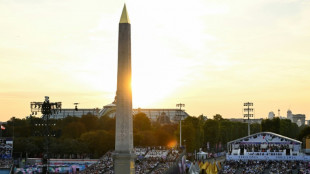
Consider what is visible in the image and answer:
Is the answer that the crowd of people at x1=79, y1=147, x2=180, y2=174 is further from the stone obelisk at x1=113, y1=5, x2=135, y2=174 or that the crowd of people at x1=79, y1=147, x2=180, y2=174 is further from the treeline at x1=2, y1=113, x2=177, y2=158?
the stone obelisk at x1=113, y1=5, x2=135, y2=174

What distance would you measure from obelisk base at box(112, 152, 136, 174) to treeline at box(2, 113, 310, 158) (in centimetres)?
4359

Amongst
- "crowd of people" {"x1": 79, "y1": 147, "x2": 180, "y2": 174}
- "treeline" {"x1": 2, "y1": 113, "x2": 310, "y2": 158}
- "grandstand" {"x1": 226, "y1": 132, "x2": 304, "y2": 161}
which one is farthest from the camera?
"treeline" {"x1": 2, "y1": 113, "x2": 310, "y2": 158}

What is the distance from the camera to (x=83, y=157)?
317 feet

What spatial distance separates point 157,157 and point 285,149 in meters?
18.0

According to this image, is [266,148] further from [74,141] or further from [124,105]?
[124,105]

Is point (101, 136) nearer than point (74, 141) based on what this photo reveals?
No

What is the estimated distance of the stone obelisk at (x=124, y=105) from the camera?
108 feet

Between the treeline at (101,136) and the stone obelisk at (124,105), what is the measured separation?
145ft

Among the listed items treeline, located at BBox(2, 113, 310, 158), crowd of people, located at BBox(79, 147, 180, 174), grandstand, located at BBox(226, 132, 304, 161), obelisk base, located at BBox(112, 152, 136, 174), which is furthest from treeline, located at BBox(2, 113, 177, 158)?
obelisk base, located at BBox(112, 152, 136, 174)

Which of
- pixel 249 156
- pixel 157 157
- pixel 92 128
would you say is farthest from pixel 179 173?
pixel 92 128

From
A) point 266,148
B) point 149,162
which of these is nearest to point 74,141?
point 149,162

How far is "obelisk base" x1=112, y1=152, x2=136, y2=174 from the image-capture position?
32.7 m

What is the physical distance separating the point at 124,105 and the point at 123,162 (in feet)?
11.0

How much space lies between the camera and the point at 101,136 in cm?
9669
